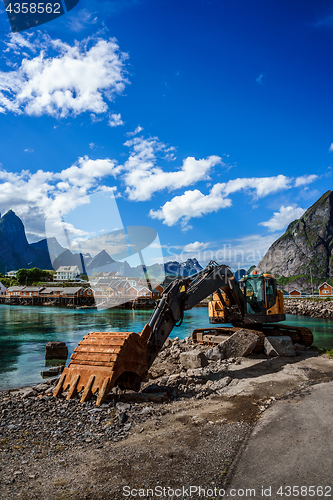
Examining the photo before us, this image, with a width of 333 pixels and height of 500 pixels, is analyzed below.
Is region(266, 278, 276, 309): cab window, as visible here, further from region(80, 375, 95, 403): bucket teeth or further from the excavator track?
region(80, 375, 95, 403): bucket teeth

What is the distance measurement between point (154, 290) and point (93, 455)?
3394 inches

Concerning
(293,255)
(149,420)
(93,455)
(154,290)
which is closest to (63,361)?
(149,420)

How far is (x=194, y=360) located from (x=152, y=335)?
3.78 meters

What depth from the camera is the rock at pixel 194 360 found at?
11.0 meters

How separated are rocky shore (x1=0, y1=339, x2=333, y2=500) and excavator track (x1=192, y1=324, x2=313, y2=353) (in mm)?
5108

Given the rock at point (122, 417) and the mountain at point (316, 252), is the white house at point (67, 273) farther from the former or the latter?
the rock at point (122, 417)

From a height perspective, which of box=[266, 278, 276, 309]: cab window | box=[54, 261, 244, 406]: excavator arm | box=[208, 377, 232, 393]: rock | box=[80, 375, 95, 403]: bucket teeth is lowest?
box=[208, 377, 232, 393]: rock

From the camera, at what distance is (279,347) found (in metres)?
12.4

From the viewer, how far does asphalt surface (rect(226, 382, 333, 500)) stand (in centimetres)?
352

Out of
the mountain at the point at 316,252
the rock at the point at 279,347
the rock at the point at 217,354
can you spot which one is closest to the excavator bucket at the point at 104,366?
the rock at the point at 217,354

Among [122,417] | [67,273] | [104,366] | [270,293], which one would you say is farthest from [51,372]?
[67,273]

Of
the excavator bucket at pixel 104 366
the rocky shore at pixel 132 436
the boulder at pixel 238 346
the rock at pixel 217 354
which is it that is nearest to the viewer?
the rocky shore at pixel 132 436

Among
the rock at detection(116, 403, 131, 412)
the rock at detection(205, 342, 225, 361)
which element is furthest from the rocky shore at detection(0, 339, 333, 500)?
the rock at detection(205, 342, 225, 361)

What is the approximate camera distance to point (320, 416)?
577cm
